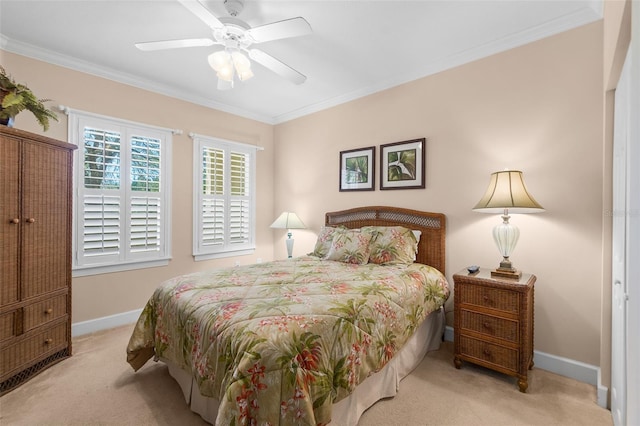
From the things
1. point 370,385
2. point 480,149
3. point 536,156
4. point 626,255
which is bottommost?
point 370,385

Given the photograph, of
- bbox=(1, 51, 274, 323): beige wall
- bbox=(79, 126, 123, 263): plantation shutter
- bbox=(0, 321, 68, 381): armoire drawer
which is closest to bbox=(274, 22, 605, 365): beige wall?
bbox=(1, 51, 274, 323): beige wall

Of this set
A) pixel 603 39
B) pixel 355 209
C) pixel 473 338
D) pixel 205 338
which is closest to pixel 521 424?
pixel 473 338

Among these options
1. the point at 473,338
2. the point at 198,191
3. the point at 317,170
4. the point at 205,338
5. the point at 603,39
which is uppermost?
the point at 603,39

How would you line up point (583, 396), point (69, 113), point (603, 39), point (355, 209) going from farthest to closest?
1. point (355, 209)
2. point (69, 113)
3. point (603, 39)
4. point (583, 396)

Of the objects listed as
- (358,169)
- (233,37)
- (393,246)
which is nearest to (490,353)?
(393,246)

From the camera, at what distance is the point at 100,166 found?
123 inches

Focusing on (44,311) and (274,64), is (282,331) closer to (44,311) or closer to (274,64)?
(274,64)

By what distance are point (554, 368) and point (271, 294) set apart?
232 centimetres

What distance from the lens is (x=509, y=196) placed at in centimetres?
224

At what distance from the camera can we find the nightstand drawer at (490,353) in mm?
2113

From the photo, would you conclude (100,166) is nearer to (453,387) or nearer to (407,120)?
(407,120)

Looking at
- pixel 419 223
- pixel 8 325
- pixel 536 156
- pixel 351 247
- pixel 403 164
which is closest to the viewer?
pixel 8 325

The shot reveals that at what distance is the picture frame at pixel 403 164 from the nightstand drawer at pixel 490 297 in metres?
1.21

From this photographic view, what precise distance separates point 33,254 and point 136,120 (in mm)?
1772
